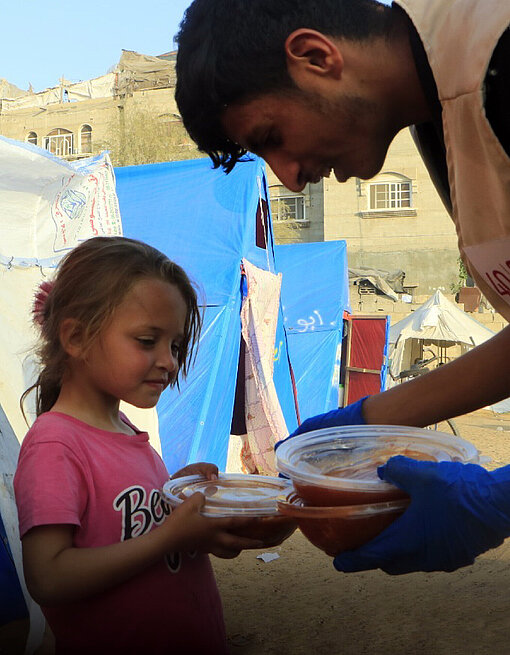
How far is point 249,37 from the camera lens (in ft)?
4.28

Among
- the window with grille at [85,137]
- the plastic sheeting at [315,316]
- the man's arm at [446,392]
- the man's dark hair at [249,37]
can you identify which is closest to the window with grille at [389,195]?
the window with grille at [85,137]

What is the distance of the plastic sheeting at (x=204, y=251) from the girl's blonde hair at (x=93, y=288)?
11.4 feet

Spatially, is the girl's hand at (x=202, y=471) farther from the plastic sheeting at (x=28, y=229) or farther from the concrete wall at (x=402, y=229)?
the concrete wall at (x=402, y=229)

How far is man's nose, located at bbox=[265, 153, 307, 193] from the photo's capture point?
1418 millimetres

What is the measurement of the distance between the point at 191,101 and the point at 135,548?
953 mm

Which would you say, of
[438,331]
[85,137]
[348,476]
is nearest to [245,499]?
[348,476]

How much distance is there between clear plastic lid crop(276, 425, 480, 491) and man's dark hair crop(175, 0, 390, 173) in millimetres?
766

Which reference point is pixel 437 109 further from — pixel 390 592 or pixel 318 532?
pixel 390 592

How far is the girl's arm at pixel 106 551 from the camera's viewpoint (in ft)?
4.45

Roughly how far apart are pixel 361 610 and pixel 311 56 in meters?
2.88

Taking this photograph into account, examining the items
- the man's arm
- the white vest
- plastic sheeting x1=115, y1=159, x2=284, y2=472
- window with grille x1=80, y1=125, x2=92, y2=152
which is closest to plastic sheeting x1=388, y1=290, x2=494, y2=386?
plastic sheeting x1=115, y1=159, x2=284, y2=472

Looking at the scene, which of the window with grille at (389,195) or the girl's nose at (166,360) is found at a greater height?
the window with grille at (389,195)

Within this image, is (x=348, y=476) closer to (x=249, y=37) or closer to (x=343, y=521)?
(x=343, y=521)

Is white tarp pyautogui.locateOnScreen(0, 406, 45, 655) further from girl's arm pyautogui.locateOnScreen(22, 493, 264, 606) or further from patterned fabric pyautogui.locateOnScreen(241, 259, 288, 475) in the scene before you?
patterned fabric pyautogui.locateOnScreen(241, 259, 288, 475)
